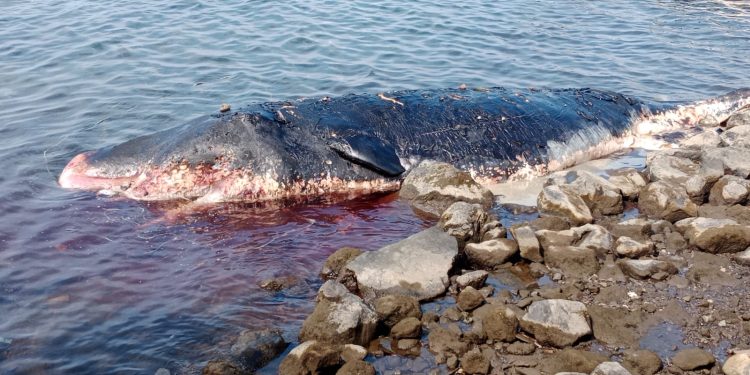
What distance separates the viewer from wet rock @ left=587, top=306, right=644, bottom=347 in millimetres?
4844

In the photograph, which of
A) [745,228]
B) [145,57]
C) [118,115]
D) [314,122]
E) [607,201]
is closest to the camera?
[745,228]

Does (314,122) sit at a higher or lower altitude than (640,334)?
higher

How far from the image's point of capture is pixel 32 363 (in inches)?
191

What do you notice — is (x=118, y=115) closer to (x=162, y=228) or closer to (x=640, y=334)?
(x=162, y=228)

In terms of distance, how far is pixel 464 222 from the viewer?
6.20 m

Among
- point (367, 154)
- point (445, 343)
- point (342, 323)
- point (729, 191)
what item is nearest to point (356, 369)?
point (342, 323)

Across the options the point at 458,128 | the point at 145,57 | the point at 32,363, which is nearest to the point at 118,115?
the point at 145,57

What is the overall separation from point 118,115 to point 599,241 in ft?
23.0

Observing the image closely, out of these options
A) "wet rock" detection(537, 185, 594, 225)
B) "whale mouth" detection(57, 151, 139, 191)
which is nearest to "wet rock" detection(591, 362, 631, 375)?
"wet rock" detection(537, 185, 594, 225)

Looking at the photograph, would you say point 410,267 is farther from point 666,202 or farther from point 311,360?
point 666,202

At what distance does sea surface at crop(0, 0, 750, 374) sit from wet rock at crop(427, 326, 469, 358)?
982 millimetres

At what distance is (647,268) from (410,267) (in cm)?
180

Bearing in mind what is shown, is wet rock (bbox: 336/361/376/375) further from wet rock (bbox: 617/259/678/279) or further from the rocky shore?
wet rock (bbox: 617/259/678/279)

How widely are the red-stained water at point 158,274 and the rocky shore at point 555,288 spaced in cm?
41
